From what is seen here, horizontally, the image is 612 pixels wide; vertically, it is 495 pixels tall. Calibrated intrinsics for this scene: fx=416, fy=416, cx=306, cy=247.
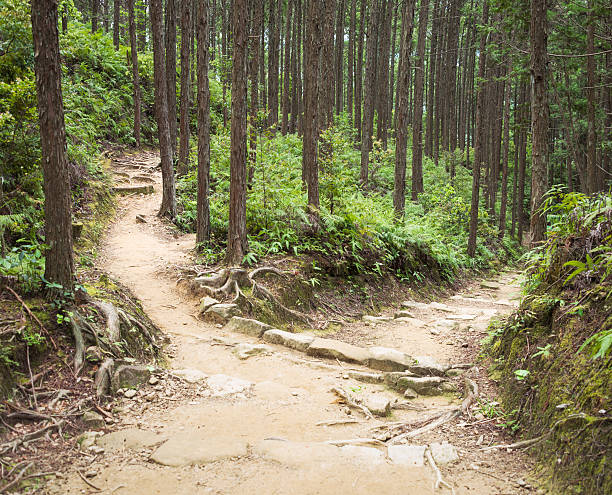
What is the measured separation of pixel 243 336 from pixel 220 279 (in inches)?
69.9

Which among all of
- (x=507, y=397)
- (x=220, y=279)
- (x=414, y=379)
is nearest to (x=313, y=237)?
(x=220, y=279)

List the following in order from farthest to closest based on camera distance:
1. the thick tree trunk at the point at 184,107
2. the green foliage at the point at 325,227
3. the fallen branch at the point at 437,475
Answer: the thick tree trunk at the point at 184,107 < the green foliage at the point at 325,227 < the fallen branch at the point at 437,475

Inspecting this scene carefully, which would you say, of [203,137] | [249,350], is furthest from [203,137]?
[249,350]

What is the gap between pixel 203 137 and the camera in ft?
35.8

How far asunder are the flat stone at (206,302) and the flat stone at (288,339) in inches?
54.2

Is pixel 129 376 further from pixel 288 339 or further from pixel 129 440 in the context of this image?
pixel 288 339

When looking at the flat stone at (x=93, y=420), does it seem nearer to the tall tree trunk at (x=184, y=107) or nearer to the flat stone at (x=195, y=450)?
the flat stone at (x=195, y=450)

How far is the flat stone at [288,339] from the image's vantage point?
679 centimetres

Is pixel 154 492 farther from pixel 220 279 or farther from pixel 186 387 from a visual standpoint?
pixel 220 279

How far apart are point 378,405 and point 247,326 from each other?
3.12m

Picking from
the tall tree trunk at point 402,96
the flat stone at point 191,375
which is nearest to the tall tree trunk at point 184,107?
the tall tree trunk at point 402,96

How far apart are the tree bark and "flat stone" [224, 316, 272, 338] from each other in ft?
12.0

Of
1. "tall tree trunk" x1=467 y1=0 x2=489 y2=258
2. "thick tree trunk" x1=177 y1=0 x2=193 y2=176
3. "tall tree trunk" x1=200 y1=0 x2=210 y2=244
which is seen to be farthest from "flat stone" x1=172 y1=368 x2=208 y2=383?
"tall tree trunk" x1=467 y1=0 x2=489 y2=258

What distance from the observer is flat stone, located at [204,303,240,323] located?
7582 mm
